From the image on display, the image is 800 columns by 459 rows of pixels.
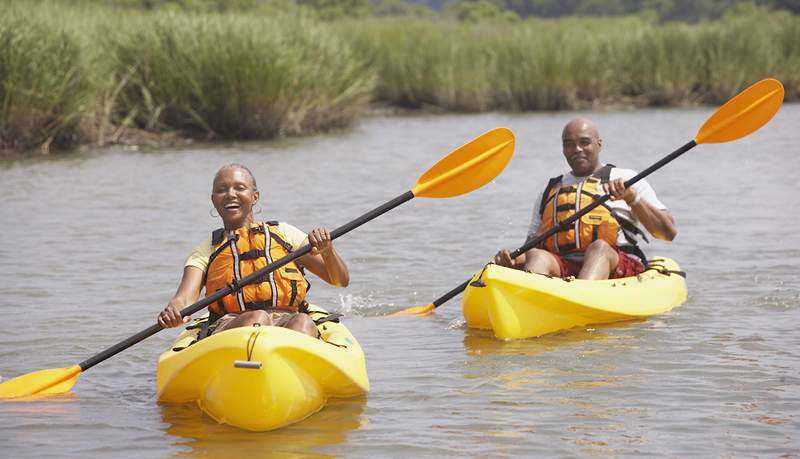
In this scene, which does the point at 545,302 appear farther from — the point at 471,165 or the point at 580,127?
the point at 580,127

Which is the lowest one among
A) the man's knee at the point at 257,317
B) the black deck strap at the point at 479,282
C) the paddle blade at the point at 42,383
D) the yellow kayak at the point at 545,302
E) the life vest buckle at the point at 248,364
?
the paddle blade at the point at 42,383

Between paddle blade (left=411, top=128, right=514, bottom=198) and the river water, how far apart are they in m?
0.75

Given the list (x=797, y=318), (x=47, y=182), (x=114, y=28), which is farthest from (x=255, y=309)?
(x=114, y=28)

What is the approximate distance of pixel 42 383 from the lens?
5.01 metres

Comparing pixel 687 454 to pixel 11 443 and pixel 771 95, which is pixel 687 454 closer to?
pixel 11 443

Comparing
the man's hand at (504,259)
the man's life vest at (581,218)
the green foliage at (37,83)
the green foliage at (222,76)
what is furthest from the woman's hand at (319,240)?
the green foliage at (222,76)

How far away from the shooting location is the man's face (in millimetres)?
6125

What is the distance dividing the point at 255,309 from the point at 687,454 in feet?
5.53

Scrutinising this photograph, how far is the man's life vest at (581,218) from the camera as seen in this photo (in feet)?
20.0

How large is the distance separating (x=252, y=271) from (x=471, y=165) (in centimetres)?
124

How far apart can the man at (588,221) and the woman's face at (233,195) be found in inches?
62.3

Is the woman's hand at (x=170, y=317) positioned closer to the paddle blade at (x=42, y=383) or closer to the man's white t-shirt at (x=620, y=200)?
the paddle blade at (x=42, y=383)

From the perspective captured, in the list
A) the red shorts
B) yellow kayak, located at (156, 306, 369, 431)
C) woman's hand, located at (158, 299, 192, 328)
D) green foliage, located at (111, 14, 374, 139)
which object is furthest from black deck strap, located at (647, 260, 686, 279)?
green foliage, located at (111, 14, 374, 139)

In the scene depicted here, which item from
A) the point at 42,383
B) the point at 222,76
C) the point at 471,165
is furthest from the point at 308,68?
the point at 42,383
